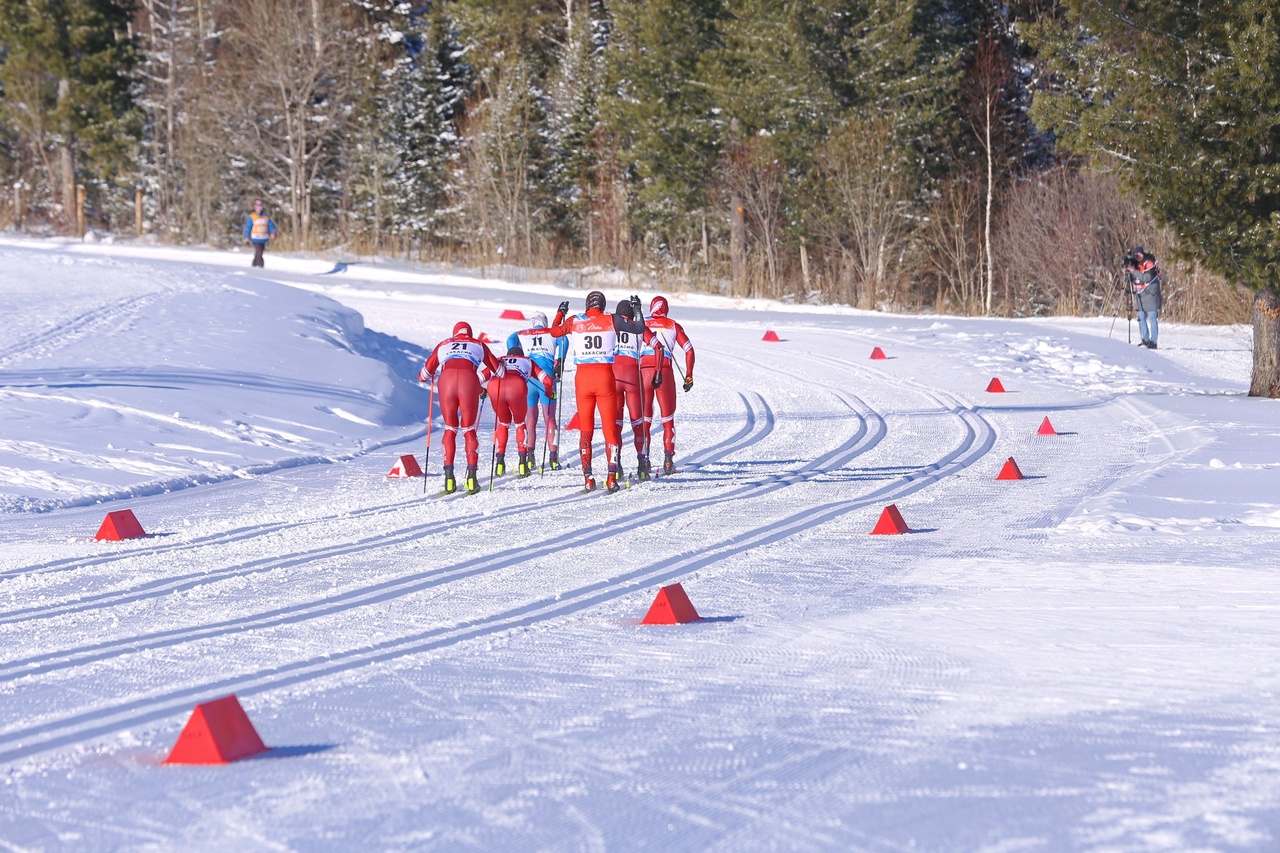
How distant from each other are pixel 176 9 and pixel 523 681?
59.1m

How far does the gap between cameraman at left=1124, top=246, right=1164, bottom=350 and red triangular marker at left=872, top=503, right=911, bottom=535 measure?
1684cm

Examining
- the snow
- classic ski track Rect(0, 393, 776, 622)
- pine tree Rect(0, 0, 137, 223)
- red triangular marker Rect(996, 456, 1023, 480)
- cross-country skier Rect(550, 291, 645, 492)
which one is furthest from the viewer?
pine tree Rect(0, 0, 137, 223)

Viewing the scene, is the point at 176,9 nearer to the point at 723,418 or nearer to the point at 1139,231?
the point at 1139,231

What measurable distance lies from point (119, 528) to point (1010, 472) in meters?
7.85

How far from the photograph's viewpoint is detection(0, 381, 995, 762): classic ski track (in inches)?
226

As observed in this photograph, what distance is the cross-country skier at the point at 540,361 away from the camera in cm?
1493

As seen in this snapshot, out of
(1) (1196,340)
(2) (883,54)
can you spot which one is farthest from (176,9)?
(1) (1196,340)

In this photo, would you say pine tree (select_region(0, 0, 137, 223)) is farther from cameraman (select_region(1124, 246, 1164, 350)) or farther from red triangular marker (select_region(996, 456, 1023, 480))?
red triangular marker (select_region(996, 456, 1023, 480))

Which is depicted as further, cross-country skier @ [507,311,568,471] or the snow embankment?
cross-country skier @ [507,311,568,471]

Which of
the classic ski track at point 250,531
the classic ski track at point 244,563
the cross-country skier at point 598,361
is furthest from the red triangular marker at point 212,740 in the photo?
the cross-country skier at point 598,361

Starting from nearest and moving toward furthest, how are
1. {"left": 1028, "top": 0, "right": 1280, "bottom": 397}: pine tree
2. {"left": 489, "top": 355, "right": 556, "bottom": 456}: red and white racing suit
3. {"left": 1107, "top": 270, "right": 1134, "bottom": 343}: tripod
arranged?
{"left": 489, "top": 355, "right": 556, "bottom": 456}: red and white racing suit, {"left": 1028, "top": 0, "right": 1280, "bottom": 397}: pine tree, {"left": 1107, "top": 270, "right": 1134, "bottom": 343}: tripod

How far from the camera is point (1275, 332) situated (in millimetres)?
19719

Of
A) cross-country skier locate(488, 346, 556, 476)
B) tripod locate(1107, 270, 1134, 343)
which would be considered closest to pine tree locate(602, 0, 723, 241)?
tripod locate(1107, 270, 1134, 343)

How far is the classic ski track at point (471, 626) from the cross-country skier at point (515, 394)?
2530mm
